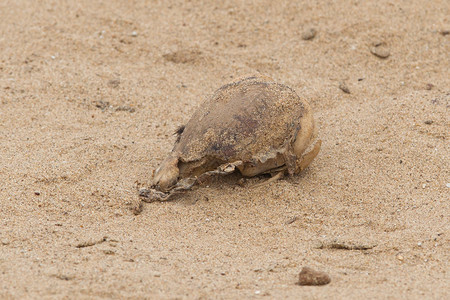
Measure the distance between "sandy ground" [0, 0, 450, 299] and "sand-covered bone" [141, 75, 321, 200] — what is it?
173mm

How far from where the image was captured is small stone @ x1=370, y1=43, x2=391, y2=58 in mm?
6456

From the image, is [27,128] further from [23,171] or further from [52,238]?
[52,238]

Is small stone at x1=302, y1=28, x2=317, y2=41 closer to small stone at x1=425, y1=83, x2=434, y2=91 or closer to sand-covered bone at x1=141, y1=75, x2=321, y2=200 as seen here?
small stone at x1=425, y1=83, x2=434, y2=91

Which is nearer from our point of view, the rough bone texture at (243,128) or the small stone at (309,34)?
the rough bone texture at (243,128)

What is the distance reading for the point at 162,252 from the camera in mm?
3592

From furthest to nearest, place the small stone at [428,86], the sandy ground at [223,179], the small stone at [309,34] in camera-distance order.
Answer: the small stone at [309,34], the small stone at [428,86], the sandy ground at [223,179]

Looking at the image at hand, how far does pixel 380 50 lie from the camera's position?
21.3 feet

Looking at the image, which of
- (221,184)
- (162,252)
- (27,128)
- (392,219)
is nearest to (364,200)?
(392,219)

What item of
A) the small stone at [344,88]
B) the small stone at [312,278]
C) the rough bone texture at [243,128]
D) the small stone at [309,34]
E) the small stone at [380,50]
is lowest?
the small stone at [344,88]

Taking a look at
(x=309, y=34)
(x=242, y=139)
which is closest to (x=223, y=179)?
(x=242, y=139)

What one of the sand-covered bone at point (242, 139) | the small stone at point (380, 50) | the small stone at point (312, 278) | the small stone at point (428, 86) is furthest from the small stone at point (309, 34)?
the small stone at point (312, 278)

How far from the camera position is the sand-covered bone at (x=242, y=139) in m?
4.13

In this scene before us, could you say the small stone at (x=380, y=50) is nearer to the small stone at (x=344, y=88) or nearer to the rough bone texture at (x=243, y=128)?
the small stone at (x=344, y=88)

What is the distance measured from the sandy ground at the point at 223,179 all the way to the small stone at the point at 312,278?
0.25 ft
